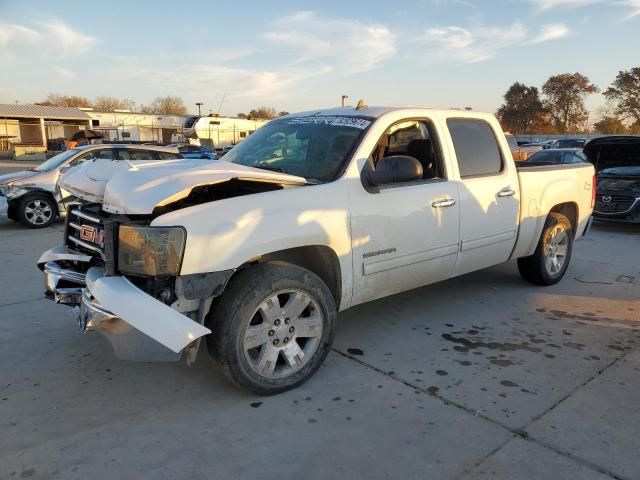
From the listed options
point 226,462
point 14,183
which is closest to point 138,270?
point 226,462

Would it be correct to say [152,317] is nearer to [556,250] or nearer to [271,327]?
[271,327]

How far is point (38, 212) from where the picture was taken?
9.84 metres

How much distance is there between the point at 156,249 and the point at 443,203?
2381mm

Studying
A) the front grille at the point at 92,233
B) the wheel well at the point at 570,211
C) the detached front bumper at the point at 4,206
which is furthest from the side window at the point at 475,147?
the detached front bumper at the point at 4,206

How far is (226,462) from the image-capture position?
2.69 metres

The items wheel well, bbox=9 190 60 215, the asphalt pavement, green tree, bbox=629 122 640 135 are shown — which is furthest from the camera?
green tree, bbox=629 122 640 135

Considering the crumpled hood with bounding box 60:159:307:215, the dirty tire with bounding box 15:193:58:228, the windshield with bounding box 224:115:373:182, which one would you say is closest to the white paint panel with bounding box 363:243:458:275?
the windshield with bounding box 224:115:373:182

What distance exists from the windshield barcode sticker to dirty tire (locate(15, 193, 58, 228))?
731cm

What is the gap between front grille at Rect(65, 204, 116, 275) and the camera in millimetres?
3043

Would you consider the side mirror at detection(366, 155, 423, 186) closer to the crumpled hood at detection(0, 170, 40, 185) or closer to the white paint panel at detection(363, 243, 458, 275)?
the white paint panel at detection(363, 243, 458, 275)

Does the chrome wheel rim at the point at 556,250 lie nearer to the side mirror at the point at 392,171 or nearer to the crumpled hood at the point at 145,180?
the side mirror at the point at 392,171

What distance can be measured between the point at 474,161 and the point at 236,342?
2.79m

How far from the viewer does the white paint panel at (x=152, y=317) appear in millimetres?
2766

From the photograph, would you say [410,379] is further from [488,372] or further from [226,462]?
[226,462]
